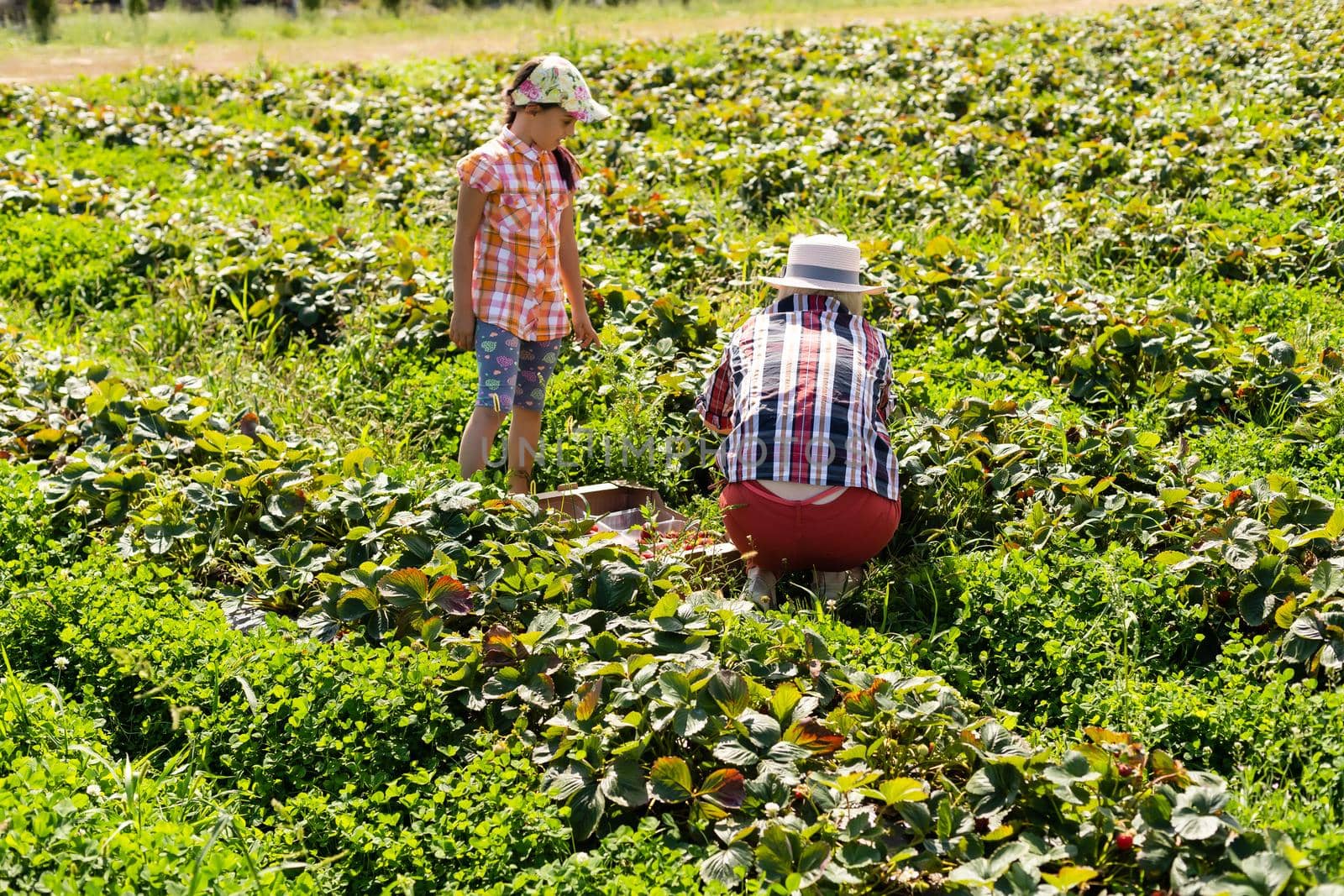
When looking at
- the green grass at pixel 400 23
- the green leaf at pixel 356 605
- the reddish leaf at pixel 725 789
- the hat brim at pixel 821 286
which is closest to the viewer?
the reddish leaf at pixel 725 789

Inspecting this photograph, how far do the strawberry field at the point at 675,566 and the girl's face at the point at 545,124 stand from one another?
110 centimetres

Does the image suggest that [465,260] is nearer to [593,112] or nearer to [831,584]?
[593,112]

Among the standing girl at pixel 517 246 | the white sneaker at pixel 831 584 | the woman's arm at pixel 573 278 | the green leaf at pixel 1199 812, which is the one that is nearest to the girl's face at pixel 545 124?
the standing girl at pixel 517 246

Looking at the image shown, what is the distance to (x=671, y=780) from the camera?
2768mm

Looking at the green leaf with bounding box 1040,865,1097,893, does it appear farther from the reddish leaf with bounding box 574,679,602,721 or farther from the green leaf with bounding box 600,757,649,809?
the reddish leaf with bounding box 574,679,602,721

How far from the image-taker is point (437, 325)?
5531 millimetres

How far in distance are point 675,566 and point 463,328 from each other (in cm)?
111

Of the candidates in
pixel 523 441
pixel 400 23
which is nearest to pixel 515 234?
pixel 523 441

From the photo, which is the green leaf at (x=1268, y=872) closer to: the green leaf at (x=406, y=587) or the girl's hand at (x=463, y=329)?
the green leaf at (x=406, y=587)

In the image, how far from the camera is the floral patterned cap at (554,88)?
3986 millimetres

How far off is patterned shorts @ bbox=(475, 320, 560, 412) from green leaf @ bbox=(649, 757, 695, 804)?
176 cm

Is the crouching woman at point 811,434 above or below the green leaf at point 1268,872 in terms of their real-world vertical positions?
above

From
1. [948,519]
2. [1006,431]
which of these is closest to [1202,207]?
[1006,431]

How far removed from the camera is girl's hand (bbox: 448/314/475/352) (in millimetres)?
4105
